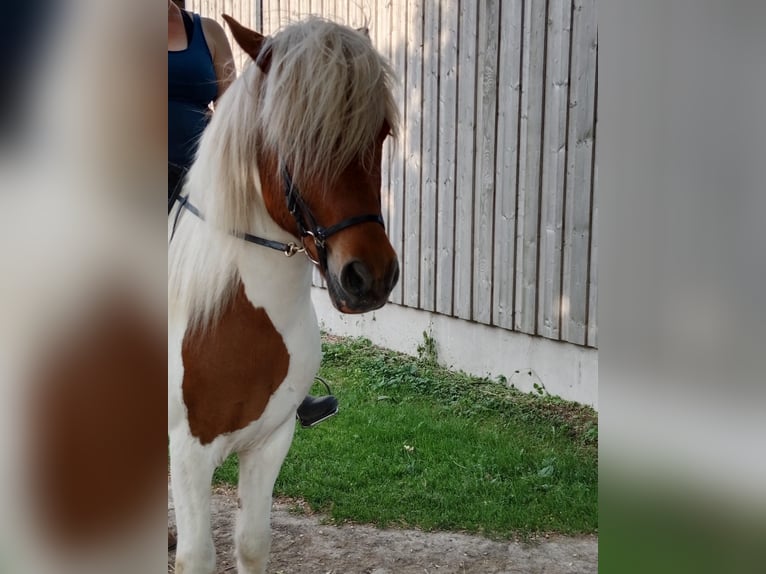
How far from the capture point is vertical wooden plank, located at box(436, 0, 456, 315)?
4672 millimetres

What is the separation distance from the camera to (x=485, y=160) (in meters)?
4.48

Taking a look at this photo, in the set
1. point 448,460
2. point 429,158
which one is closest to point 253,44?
point 448,460

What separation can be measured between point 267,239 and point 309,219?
191 mm

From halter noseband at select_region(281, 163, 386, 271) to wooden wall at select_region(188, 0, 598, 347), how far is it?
81.1 inches

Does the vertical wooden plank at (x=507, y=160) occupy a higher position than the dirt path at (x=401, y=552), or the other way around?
the vertical wooden plank at (x=507, y=160)

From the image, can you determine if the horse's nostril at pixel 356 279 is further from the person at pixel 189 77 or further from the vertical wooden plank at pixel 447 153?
the vertical wooden plank at pixel 447 153

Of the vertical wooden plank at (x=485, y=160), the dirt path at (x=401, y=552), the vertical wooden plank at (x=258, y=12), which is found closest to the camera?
the dirt path at (x=401, y=552)

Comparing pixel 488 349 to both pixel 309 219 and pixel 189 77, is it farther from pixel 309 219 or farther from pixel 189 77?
pixel 309 219

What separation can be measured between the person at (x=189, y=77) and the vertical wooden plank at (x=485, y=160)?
8.38 feet

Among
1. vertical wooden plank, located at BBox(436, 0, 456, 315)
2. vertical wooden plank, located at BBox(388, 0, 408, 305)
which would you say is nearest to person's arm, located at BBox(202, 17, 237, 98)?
vertical wooden plank, located at BBox(436, 0, 456, 315)
